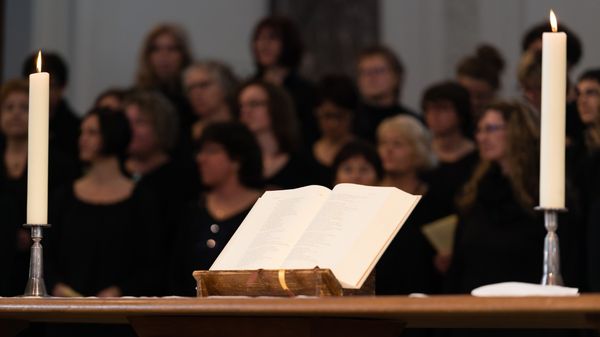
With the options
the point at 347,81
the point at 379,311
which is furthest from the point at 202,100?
the point at 379,311

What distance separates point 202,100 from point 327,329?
173 inches

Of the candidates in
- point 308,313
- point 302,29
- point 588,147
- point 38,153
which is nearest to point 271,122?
point 588,147

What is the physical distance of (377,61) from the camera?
673 centimetres

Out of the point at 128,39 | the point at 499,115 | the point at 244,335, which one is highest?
the point at 128,39

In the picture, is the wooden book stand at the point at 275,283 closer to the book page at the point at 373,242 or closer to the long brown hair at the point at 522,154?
the book page at the point at 373,242

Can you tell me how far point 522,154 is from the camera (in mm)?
5094

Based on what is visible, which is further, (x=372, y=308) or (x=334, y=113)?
(x=334, y=113)

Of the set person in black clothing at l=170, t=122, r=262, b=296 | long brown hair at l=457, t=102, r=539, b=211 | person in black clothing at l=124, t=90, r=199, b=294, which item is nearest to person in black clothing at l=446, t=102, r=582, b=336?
long brown hair at l=457, t=102, r=539, b=211

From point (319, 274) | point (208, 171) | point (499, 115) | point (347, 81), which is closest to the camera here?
point (319, 274)

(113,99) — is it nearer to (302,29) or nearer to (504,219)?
(504,219)

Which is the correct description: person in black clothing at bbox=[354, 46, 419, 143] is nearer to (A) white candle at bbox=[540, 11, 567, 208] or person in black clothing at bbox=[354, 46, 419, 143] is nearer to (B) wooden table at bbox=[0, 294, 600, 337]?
(B) wooden table at bbox=[0, 294, 600, 337]

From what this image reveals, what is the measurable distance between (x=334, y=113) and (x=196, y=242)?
4.31ft

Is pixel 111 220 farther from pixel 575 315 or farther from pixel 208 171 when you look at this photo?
pixel 575 315

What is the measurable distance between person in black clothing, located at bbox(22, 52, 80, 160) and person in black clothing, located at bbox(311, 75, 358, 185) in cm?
131
